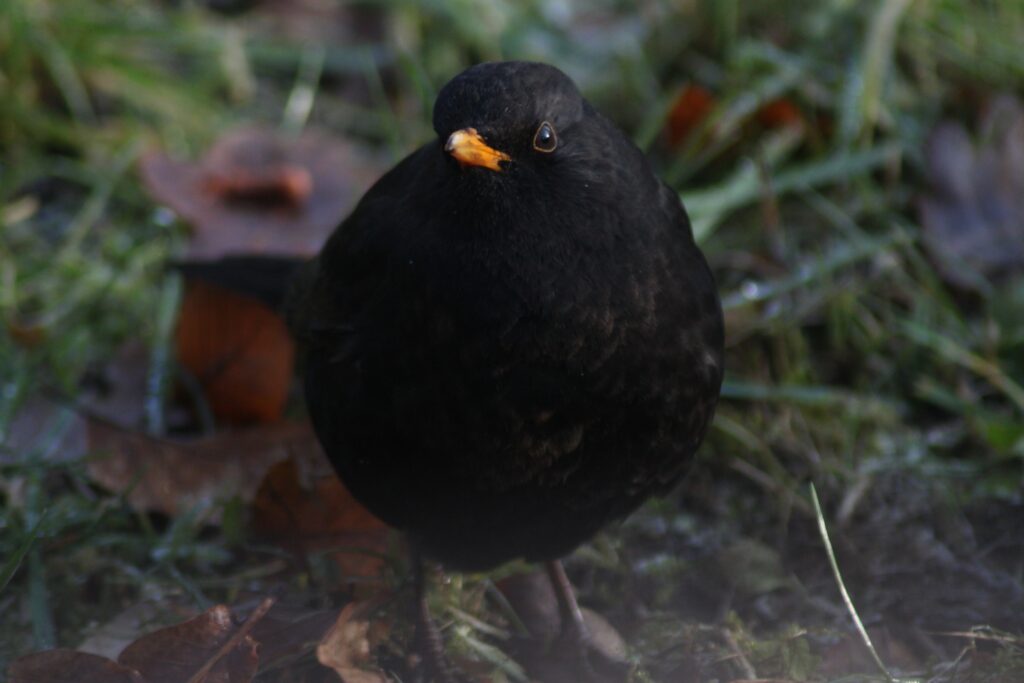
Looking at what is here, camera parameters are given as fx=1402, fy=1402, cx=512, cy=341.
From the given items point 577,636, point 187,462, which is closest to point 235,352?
point 187,462

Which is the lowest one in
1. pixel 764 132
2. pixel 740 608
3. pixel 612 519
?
pixel 740 608

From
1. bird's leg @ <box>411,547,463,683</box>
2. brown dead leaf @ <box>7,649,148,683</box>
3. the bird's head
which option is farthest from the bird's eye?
brown dead leaf @ <box>7,649,148,683</box>

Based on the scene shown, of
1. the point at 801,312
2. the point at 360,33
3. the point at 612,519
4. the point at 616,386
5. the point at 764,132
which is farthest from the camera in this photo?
the point at 360,33

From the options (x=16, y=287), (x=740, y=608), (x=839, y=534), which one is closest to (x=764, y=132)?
(x=839, y=534)

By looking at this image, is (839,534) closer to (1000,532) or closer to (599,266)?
(1000,532)

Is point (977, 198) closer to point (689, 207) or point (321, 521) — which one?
point (689, 207)

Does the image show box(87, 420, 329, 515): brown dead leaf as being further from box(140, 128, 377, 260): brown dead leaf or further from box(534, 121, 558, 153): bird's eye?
box(534, 121, 558, 153): bird's eye

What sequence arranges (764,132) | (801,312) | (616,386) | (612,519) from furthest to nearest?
1. (764,132)
2. (801,312)
3. (612,519)
4. (616,386)
